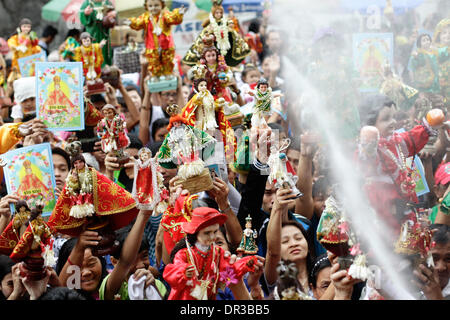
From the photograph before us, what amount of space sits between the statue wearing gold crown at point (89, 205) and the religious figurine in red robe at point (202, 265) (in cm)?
79

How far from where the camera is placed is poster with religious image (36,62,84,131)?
677 centimetres

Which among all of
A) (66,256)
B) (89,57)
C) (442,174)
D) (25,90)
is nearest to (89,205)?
(66,256)

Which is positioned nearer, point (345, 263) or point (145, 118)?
point (345, 263)

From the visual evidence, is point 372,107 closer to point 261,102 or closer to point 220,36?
point 261,102

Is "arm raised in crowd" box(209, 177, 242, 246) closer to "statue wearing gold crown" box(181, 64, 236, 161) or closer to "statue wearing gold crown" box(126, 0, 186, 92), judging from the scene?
"statue wearing gold crown" box(181, 64, 236, 161)

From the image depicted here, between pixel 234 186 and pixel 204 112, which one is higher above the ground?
pixel 204 112

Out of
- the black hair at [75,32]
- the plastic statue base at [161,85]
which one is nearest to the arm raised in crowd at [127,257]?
the plastic statue base at [161,85]

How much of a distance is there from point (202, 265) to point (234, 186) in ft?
6.06

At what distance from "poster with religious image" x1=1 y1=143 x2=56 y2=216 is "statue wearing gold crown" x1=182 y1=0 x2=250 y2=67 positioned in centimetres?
208

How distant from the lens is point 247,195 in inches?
217

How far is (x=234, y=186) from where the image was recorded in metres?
6.21

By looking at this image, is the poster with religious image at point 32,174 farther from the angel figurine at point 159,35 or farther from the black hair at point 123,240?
the angel figurine at point 159,35

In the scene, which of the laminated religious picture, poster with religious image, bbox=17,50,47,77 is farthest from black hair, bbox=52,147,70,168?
poster with religious image, bbox=17,50,47,77

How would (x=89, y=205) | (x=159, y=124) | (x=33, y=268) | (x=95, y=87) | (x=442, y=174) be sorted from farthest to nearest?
(x=95, y=87)
(x=159, y=124)
(x=442, y=174)
(x=89, y=205)
(x=33, y=268)
